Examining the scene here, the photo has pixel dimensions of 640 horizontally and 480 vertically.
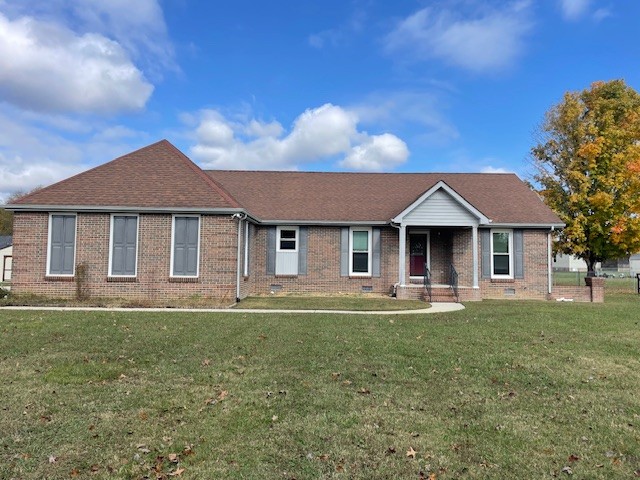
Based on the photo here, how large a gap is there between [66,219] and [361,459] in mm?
14468

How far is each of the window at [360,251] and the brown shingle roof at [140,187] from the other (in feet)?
17.7

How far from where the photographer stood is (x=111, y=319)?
34.9 feet

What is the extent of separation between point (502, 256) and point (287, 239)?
8504 millimetres

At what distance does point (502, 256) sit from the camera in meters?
18.2

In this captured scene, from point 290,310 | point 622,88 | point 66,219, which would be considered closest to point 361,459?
point 290,310

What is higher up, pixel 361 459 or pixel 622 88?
pixel 622 88

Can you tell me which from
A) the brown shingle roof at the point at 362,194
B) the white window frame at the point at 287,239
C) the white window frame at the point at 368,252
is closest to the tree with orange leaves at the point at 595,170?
the brown shingle roof at the point at 362,194

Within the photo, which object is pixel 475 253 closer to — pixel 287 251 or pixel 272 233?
pixel 287 251

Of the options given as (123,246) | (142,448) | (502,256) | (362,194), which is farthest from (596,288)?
(142,448)

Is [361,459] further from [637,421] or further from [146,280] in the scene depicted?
[146,280]

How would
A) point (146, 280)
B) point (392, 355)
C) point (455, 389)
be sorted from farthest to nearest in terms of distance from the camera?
point (146, 280)
point (392, 355)
point (455, 389)

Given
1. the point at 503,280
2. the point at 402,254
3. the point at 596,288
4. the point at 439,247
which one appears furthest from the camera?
the point at 439,247

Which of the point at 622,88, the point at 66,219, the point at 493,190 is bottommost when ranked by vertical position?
the point at 66,219

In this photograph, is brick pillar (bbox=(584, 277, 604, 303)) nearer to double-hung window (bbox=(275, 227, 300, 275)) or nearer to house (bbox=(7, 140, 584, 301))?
house (bbox=(7, 140, 584, 301))
